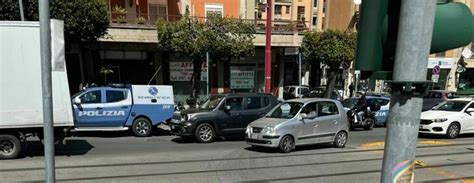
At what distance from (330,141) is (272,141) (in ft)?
7.71

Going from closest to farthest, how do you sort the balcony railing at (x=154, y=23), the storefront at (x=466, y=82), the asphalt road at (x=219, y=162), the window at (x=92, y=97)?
the asphalt road at (x=219, y=162), the window at (x=92, y=97), the balcony railing at (x=154, y=23), the storefront at (x=466, y=82)

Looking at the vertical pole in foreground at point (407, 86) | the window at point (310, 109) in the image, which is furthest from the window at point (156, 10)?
the vertical pole in foreground at point (407, 86)

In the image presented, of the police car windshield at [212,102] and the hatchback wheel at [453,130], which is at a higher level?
the police car windshield at [212,102]

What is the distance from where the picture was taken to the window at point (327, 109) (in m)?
13.9

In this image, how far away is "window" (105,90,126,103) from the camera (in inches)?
636

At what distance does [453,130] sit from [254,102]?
7604 millimetres

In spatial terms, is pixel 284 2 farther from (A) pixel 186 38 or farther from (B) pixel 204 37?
(A) pixel 186 38

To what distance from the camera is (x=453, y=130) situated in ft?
55.7

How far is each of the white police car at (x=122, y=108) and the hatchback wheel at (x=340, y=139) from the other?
6.36 m

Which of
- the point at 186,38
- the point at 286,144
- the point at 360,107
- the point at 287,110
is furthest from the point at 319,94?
the point at 286,144

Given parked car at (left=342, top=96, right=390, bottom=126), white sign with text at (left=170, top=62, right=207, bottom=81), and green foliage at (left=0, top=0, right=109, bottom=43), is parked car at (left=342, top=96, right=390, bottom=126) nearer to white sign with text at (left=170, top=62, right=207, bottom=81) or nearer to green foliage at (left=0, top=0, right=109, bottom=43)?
white sign with text at (left=170, top=62, right=207, bottom=81)

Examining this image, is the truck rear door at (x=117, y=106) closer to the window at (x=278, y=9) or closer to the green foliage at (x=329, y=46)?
the green foliage at (x=329, y=46)

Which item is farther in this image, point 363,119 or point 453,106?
point 363,119

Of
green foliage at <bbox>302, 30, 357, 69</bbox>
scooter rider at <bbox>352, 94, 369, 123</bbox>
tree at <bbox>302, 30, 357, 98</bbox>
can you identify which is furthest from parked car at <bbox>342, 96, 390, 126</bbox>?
green foliage at <bbox>302, 30, 357, 69</bbox>
